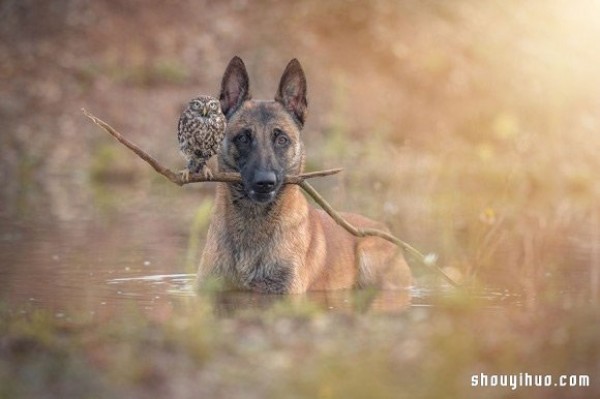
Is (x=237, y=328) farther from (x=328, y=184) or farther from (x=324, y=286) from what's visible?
(x=328, y=184)

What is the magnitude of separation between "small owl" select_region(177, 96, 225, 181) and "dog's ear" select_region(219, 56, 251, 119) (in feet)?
2.05

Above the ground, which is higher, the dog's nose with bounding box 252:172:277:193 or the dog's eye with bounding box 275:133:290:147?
the dog's eye with bounding box 275:133:290:147

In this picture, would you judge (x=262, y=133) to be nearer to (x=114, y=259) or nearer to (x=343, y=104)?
(x=114, y=259)

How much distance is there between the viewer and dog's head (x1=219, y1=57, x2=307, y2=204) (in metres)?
8.63

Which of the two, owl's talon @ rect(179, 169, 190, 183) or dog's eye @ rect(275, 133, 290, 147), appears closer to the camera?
owl's talon @ rect(179, 169, 190, 183)

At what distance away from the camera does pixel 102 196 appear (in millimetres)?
16047

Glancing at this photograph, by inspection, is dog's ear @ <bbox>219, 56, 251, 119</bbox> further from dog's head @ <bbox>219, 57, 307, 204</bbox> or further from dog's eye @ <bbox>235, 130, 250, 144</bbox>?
dog's eye @ <bbox>235, 130, 250, 144</bbox>

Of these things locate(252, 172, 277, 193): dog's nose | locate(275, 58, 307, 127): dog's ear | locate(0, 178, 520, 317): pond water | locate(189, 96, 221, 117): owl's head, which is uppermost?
locate(275, 58, 307, 127): dog's ear

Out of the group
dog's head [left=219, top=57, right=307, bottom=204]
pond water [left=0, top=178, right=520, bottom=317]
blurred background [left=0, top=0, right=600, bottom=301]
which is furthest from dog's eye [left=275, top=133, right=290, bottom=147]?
blurred background [left=0, top=0, right=600, bottom=301]

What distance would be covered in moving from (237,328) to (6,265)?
3.62 metres

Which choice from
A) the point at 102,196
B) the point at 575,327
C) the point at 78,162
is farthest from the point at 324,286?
the point at 78,162

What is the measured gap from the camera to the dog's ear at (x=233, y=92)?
30.2 ft

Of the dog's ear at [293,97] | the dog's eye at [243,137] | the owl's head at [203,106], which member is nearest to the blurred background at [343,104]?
the dog's ear at [293,97]

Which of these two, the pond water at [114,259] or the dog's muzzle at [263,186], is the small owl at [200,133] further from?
the pond water at [114,259]
